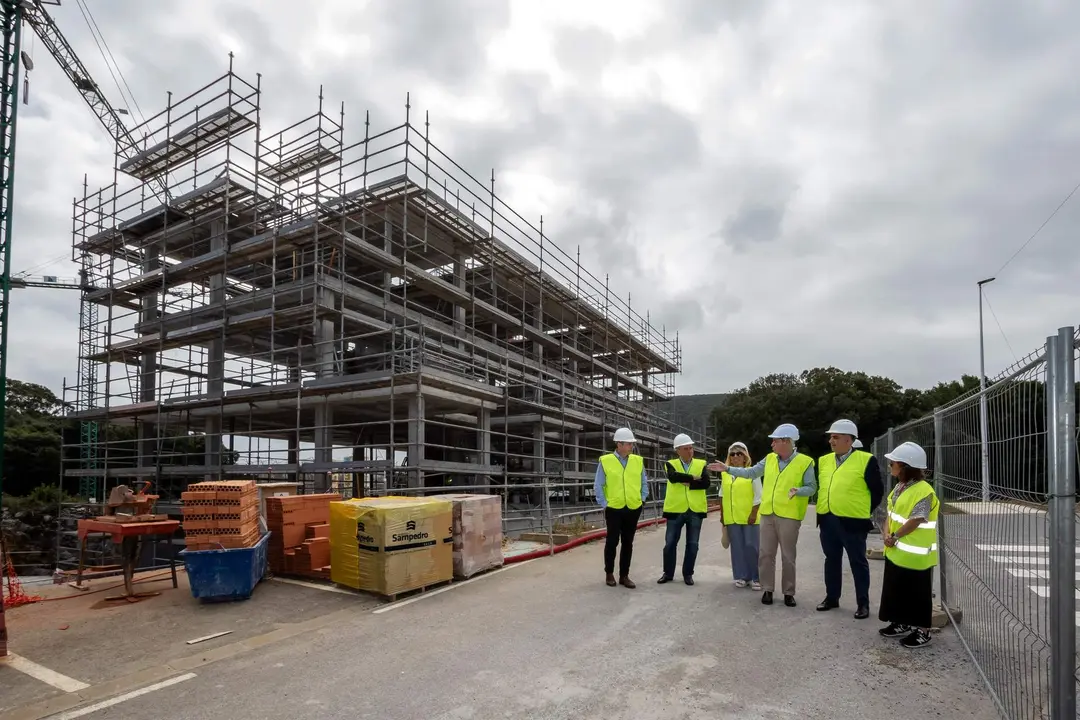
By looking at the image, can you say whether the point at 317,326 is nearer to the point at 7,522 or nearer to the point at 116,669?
the point at 116,669

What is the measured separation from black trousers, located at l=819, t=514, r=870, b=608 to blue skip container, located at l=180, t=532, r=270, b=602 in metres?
6.27

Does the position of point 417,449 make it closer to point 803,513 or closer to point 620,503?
point 620,503

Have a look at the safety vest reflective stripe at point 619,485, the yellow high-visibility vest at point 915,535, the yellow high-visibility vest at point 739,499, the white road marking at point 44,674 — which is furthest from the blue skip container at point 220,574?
the yellow high-visibility vest at point 915,535

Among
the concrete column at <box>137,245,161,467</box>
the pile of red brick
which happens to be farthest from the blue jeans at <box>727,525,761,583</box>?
the concrete column at <box>137,245,161,467</box>

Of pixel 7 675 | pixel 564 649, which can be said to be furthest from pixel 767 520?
pixel 7 675

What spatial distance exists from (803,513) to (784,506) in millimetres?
203

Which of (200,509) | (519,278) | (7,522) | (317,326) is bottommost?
(7,522)

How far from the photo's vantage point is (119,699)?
15.7ft

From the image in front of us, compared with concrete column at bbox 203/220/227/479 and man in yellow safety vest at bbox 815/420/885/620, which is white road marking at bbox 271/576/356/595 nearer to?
man in yellow safety vest at bbox 815/420/885/620

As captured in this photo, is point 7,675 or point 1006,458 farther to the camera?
point 7,675

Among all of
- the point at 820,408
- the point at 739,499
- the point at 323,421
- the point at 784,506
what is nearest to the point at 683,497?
the point at 739,499

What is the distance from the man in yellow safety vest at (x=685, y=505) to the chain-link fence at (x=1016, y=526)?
102 inches

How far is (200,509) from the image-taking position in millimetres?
7789

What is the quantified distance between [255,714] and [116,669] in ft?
6.38
